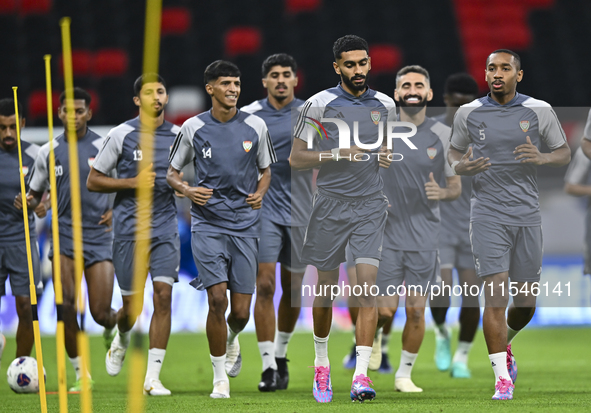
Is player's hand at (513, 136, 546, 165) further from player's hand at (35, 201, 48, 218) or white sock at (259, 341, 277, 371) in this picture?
player's hand at (35, 201, 48, 218)

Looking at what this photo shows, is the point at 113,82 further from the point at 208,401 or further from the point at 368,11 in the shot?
the point at 208,401

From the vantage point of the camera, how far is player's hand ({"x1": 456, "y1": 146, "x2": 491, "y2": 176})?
258 inches

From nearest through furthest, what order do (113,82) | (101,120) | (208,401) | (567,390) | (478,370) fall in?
(208,401) < (567,390) < (478,370) < (101,120) < (113,82)

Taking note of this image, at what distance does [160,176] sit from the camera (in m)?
7.48

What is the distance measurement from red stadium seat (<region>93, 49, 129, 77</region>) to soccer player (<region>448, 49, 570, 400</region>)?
45.4 feet

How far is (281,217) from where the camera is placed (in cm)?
786

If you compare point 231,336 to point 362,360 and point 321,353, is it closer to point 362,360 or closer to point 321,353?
point 321,353

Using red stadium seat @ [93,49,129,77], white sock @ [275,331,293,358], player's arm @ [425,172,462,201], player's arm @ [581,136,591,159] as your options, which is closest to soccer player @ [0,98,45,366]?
white sock @ [275,331,293,358]

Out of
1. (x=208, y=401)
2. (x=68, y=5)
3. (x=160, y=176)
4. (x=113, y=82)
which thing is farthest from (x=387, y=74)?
(x=208, y=401)

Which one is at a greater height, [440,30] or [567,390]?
[440,30]

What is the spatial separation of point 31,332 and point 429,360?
485 centimetres

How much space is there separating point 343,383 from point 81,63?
1354cm

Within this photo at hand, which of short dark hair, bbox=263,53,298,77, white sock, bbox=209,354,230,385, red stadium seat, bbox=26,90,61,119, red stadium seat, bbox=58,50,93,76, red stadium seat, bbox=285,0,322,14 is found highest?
red stadium seat, bbox=285,0,322,14

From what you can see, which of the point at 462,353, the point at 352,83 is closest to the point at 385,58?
the point at 462,353
